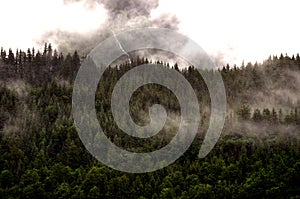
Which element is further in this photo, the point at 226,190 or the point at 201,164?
the point at 201,164

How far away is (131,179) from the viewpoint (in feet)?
502

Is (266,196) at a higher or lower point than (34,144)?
lower

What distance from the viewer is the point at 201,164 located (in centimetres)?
17312

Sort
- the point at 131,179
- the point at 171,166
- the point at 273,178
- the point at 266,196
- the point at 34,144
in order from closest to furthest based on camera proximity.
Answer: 1. the point at 266,196
2. the point at 273,178
3. the point at 131,179
4. the point at 171,166
5. the point at 34,144

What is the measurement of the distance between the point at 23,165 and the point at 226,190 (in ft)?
229

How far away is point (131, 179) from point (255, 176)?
38910 millimetres

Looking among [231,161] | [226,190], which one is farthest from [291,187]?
[231,161]

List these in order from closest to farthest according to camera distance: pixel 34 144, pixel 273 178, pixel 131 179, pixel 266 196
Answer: pixel 266 196 → pixel 273 178 → pixel 131 179 → pixel 34 144

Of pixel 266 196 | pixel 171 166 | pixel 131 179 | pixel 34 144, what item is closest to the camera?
pixel 266 196

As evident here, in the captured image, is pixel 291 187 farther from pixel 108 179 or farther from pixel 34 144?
pixel 34 144

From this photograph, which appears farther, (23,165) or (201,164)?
(201,164)

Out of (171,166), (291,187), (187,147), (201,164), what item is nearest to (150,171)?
(171,166)

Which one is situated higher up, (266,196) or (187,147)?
(187,147)

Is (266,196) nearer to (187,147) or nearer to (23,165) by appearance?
(187,147)
